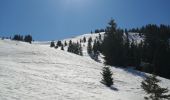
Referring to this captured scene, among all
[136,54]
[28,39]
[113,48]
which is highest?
[28,39]

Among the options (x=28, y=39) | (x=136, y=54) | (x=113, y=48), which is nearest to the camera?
(x=113, y=48)

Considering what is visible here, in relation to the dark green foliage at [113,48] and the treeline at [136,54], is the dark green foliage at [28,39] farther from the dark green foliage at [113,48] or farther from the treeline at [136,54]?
the dark green foliage at [113,48]

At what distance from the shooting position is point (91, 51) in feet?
426

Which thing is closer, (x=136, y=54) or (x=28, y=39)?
(x=136, y=54)

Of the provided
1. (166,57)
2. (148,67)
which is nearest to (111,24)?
(148,67)

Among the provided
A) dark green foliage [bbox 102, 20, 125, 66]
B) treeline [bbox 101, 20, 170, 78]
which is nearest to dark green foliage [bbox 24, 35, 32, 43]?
treeline [bbox 101, 20, 170, 78]

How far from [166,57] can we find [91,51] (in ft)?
194

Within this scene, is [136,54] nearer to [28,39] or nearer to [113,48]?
[113,48]

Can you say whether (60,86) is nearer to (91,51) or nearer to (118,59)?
(118,59)

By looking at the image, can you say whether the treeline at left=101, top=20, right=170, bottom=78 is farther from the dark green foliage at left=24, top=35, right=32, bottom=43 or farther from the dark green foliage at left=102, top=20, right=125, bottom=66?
the dark green foliage at left=24, top=35, right=32, bottom=43

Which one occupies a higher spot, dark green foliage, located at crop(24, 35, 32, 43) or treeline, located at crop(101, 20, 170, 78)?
dark green foliage, located at crop(24, 35, 32, 43)

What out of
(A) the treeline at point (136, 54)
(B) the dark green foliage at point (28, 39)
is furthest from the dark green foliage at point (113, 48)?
(B) the dark green foliage at point (28, 39)

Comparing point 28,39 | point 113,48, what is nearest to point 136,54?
point 113,48

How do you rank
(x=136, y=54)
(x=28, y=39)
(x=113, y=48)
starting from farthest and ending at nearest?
1. (x=28, y=39)
2. (x=136, y=54)
3. (x=113, y=48)
